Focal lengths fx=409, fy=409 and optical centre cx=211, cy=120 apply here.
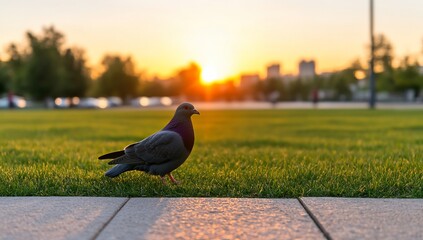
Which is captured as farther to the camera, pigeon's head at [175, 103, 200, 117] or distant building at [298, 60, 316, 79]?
distant building at [298, 60, 316, 79]

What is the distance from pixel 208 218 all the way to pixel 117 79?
71.1 m

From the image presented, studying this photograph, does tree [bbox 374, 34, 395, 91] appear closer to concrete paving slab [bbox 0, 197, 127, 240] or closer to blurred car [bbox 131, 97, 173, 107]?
blurred car [bbox 131, 97, 173, 107]

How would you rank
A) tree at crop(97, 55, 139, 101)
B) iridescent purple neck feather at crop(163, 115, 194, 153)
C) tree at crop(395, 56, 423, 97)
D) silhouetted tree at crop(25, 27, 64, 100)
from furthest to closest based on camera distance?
tree at crop(97, 55, 139, 101), tree at crop(395, 56, 423, 97), silhouetted tree at crop(25, 27, 64, 100), iridescent purple neck feather at crop(163, 115, 194, 153)

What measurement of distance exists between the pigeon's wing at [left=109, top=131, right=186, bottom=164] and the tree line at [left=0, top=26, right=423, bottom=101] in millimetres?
43164

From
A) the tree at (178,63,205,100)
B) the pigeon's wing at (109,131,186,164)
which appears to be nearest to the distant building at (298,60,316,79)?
the tree at (178,63,205,100)

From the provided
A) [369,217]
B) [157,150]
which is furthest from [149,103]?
[369,217]

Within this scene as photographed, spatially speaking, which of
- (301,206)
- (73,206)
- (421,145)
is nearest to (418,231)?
(301,206)

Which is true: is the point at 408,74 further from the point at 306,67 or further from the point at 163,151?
the point at 306,67

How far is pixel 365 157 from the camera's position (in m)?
6.03

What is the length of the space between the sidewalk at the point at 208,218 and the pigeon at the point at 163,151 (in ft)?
1.53

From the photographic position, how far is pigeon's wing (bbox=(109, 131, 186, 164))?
3.82 meters

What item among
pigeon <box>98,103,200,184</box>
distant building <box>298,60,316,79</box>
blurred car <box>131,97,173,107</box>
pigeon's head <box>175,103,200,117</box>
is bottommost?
blurred car <box>131,97,173,107</box>

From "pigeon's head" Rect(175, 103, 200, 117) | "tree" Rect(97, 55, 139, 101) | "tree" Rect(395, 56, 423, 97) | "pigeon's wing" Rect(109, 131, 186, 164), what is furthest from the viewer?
"tree" Rect(97, 55, 139, 101)

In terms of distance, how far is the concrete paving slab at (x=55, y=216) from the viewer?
2607 millimetres
